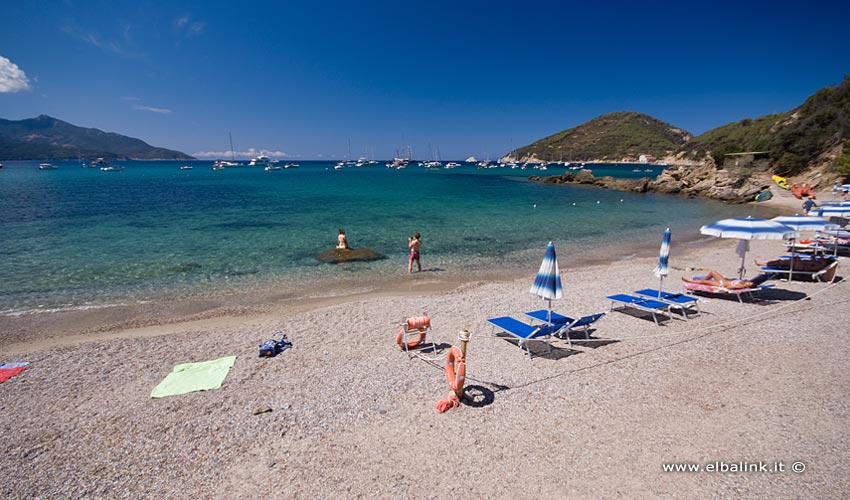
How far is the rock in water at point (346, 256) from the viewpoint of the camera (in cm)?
1772

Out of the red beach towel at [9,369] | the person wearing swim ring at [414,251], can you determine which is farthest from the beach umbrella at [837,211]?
the red beach towel at [9,369]

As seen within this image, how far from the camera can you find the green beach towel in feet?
23.1

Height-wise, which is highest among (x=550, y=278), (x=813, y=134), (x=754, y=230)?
(x=813, y=134)

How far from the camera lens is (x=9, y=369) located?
26.1 ft

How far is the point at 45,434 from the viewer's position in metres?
5.97

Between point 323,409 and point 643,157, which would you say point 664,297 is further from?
point 643,157

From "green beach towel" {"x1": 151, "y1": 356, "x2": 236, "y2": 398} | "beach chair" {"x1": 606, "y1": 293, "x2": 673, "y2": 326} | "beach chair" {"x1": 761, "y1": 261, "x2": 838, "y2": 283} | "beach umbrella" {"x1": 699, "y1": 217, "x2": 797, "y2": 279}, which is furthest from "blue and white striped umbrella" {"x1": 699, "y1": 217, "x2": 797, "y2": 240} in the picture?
"green beach towel" {"x1": 151, "y1": 356, "x2": 236, "y2": 398}

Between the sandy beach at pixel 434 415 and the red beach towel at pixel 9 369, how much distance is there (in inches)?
9.5

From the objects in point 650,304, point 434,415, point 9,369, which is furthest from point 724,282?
point 9,369

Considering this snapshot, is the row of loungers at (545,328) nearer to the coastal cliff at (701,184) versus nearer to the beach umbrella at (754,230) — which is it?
the beach umbrella at (754,230)

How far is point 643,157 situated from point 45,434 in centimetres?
18960

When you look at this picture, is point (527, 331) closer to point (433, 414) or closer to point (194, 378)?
point (433, 414)

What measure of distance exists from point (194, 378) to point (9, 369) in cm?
422

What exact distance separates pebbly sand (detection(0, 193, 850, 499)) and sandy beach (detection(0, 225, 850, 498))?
30mm
